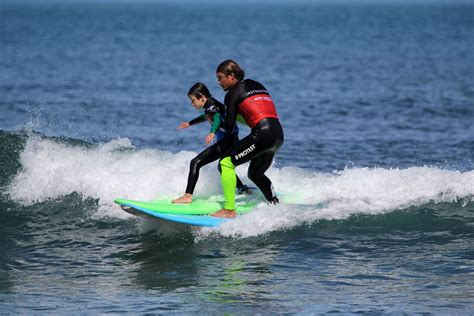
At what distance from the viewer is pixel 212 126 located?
1047 centimetres

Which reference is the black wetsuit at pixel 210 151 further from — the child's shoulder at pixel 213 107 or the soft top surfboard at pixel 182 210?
the soft top surfboard at pixel 182 210

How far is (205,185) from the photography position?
38.1 feet

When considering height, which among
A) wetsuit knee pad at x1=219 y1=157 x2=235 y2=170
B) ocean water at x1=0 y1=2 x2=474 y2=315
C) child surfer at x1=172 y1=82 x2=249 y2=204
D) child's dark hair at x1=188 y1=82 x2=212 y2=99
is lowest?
ocean water at x1=0 y1=2 x2=474 y2=315

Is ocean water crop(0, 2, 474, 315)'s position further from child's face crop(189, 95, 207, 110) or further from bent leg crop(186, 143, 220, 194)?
child's face crop(189, 95, 207, 110)

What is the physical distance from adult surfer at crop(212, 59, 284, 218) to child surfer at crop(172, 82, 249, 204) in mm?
198

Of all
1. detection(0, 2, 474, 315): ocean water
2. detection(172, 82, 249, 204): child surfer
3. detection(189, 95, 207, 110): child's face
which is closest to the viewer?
detection(0, 2, 474, 315): ocean water

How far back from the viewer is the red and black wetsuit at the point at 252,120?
10.3 meters

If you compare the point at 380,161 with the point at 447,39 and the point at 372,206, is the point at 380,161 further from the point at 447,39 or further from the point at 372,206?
the point at 447,39

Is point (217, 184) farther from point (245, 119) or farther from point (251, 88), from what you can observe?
point (251, 88)

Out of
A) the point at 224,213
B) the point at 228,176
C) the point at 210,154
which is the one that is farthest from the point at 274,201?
the point at 210,154

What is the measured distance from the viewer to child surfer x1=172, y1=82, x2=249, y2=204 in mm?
10477

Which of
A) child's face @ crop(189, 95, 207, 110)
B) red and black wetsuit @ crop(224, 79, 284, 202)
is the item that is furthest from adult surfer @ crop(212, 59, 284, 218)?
child's face @ crop(189, 95, 207, 110)

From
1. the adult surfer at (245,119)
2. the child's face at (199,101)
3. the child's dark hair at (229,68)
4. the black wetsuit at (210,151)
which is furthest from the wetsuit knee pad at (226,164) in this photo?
the child's dark hair at (229,68)

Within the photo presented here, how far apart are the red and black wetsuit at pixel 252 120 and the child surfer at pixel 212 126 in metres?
0.20
